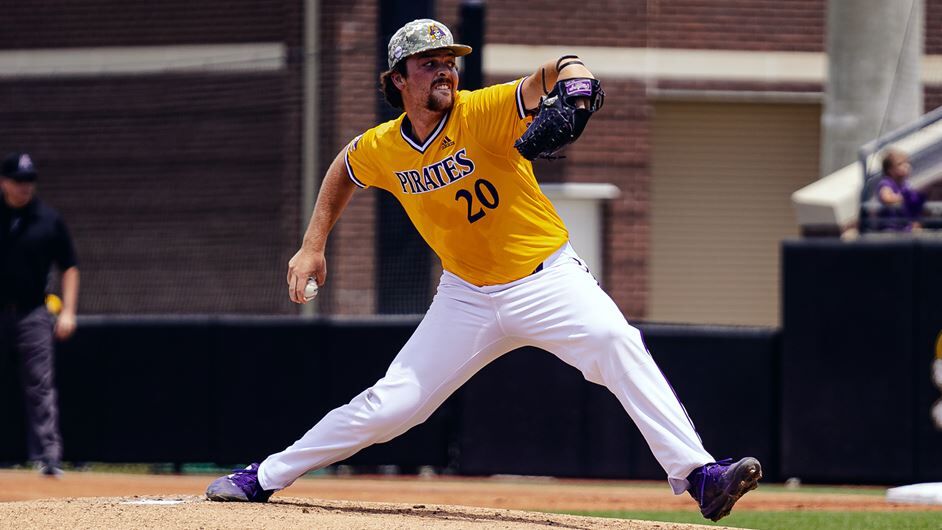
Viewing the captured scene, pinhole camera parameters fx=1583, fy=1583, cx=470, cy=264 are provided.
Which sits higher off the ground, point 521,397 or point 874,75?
point 874,75

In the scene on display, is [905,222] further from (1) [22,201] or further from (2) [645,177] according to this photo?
(1) [22,201]

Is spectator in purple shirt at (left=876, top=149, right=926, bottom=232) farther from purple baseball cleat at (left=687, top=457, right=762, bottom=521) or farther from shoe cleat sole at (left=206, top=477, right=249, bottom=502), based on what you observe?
shoe cleat sole at (left=206, top=477, right=249, bottom=502)

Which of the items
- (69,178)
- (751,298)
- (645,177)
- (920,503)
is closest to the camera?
(920,503)

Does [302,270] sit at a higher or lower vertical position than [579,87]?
lower

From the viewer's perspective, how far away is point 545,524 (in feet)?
20.8

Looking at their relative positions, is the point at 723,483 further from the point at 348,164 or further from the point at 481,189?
the point at 348,164

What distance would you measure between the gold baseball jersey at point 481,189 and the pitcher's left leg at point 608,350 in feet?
0.43

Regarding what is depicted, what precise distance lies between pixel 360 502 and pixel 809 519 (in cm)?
255

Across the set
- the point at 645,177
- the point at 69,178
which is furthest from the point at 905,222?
the point at 69,178

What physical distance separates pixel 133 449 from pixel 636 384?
6500 millimetres

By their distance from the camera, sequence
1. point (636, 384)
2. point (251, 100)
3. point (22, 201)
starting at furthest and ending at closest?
Result: point (251, 100) < point (22, 201) < point (636, 384)

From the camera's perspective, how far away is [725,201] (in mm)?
17797

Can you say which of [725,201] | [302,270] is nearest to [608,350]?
[302,270]

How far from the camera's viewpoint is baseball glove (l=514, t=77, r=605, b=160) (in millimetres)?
5582
